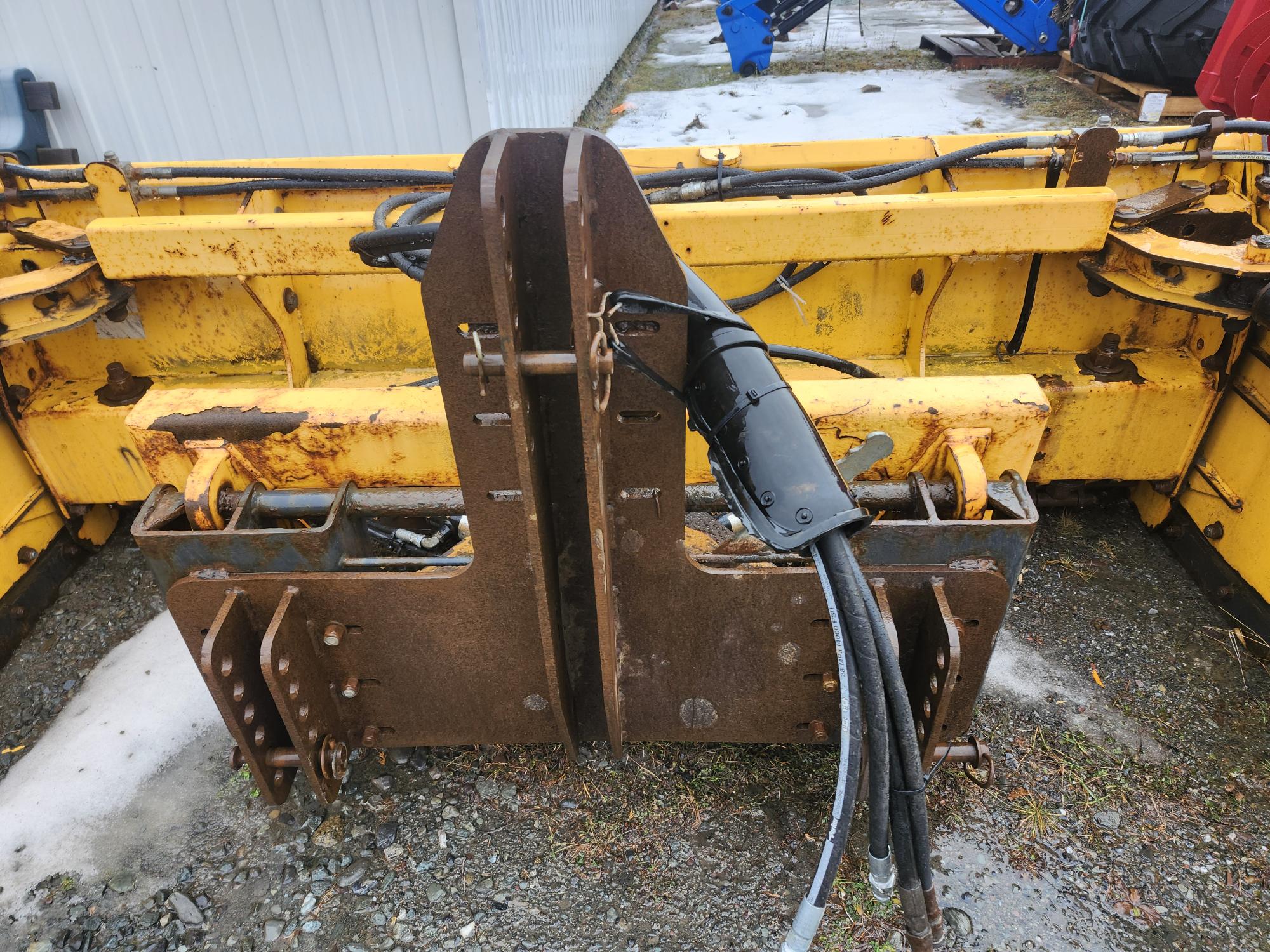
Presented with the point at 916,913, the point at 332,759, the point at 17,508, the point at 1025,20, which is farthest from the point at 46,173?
the point at 1025,20

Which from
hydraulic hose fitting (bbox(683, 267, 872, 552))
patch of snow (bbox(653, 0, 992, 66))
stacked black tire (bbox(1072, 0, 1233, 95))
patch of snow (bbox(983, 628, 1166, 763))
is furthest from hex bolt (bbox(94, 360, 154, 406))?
patch of snow (bbox(653, 0, 992, 66))

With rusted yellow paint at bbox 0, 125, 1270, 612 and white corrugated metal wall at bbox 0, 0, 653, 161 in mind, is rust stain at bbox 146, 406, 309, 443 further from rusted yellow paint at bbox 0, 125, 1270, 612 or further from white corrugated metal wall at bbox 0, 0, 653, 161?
white corrugated metal wall at bbox 0, 0, 653, 161

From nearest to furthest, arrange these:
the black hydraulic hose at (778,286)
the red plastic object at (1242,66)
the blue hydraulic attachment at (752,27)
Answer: the black hydraulic hose at (778,286)
the red plastic object at (1242,66)
the blue hydraulic attachment at (752,27)

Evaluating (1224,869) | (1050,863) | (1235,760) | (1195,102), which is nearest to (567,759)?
(1050,863)

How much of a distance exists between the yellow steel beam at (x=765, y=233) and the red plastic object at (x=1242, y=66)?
4179 mm

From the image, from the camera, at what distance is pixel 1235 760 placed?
2162 millimetres

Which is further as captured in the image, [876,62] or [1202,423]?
[876,62]

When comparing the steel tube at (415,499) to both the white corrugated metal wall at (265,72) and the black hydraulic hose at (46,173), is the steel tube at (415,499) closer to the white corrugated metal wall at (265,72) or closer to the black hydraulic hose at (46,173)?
the black hydraulic hose at (46,173)

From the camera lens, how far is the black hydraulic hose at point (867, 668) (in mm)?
1032

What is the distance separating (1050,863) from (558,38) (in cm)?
729

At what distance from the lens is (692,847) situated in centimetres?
195

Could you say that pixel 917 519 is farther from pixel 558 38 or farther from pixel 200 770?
pixel 558 38

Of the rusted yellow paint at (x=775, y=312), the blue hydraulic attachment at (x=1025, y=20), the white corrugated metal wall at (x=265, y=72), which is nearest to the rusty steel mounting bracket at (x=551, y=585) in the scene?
the rusted yellow paint at (x=775, y=312)

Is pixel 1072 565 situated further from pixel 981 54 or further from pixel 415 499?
pixel 981 54
